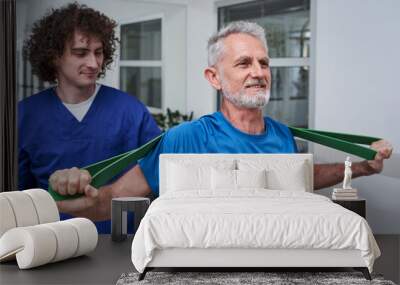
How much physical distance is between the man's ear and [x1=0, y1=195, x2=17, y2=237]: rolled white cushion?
2580 mm

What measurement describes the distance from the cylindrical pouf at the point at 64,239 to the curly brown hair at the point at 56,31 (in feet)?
6.98

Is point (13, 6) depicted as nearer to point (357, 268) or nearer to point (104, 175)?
point (104, 175)

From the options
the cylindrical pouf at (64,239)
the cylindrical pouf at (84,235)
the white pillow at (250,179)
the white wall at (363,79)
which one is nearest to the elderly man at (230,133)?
the white wall at (363,79)

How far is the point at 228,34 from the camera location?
7348 millimetres

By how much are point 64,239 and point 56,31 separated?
254 cm

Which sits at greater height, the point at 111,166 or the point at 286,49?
the point at 286,49

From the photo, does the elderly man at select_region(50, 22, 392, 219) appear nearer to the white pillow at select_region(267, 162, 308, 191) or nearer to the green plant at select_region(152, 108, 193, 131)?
the green plant at select_region(152, 108, 193, 131)

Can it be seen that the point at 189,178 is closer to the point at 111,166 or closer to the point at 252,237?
the point at 111,166

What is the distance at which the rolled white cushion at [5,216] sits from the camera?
562 cm

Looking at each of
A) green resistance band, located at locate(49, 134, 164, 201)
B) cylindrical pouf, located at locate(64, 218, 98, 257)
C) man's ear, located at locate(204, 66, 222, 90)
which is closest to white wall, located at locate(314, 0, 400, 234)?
man's ear, located at locate(204, 66, 222, 90)

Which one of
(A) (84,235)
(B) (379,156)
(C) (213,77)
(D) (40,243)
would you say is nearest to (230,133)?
(C) (213,77)

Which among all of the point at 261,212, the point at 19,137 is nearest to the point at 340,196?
the point at 261,212

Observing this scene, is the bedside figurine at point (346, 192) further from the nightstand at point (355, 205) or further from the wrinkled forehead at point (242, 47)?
the wrinkled forehead at point (242, 47)

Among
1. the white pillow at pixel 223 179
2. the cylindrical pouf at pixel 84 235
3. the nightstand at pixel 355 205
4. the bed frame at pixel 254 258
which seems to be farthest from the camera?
the nightstand at pixel 355 205
